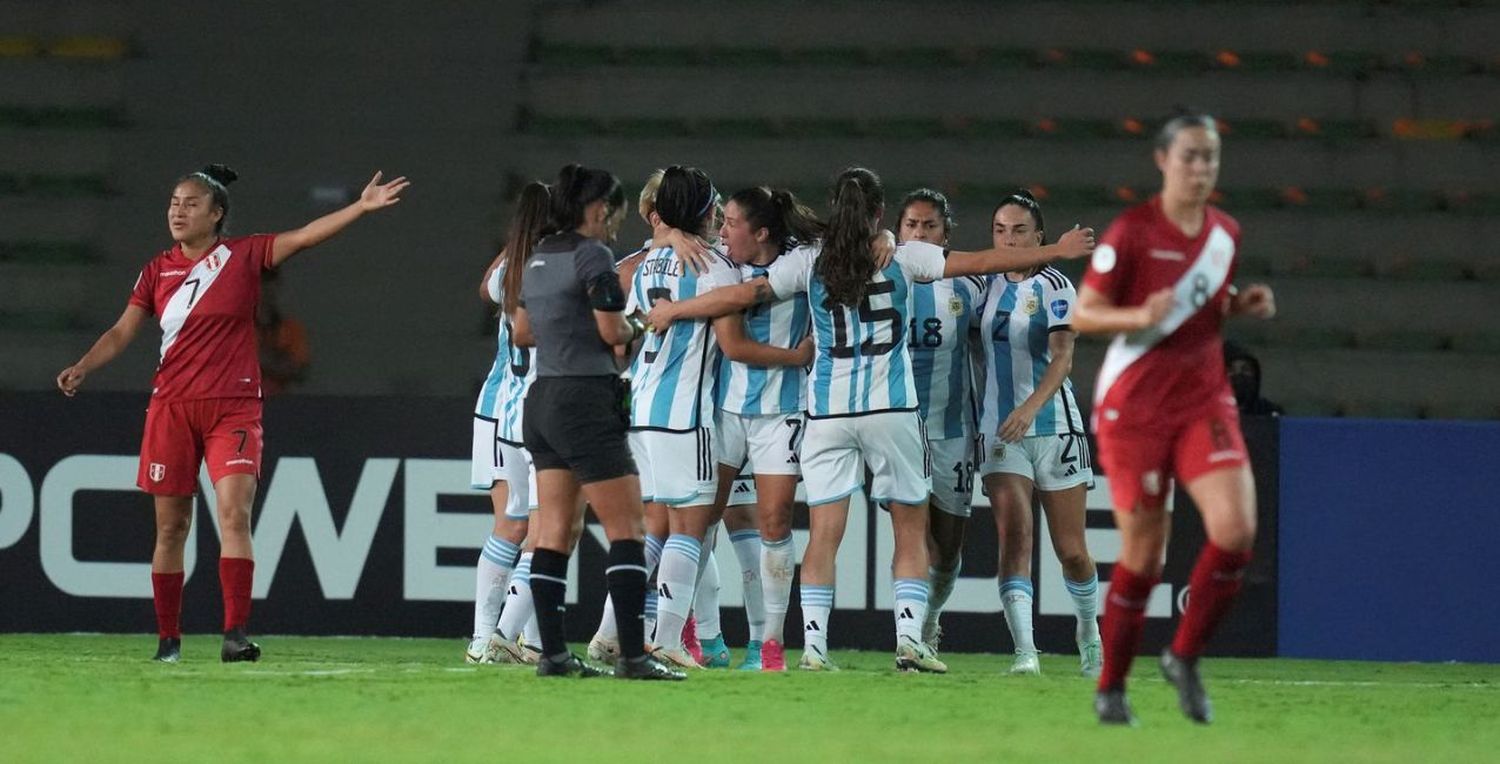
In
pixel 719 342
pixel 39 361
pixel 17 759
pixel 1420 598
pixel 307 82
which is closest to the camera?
pixel 17 759

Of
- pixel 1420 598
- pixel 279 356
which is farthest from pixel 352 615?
pixel 1420 598

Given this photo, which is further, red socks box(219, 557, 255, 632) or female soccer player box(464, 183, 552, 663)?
female soccer player box(464, 183, 552, 663)

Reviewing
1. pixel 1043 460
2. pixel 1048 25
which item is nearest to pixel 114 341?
pixel 1043 460

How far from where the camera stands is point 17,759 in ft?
17.3

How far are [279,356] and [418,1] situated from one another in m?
2.48

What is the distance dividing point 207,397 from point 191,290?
0.43 meters

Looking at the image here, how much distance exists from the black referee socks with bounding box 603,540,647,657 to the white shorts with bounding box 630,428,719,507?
44.8 inches

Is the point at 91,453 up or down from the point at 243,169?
down

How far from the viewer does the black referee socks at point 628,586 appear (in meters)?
7.24

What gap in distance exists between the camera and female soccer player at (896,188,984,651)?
29.4 feet

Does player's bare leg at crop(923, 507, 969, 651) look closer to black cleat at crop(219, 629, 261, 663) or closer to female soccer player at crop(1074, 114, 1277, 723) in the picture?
black cleat at crop(219, 629, 261, 663)

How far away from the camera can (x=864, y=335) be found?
8328mm

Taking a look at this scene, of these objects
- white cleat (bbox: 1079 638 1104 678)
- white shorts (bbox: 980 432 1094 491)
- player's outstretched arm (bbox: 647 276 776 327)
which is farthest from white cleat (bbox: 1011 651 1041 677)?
player's outstretched arm (bbox: 647 276 776 327)

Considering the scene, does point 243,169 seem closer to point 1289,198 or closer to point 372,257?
point 372,257
